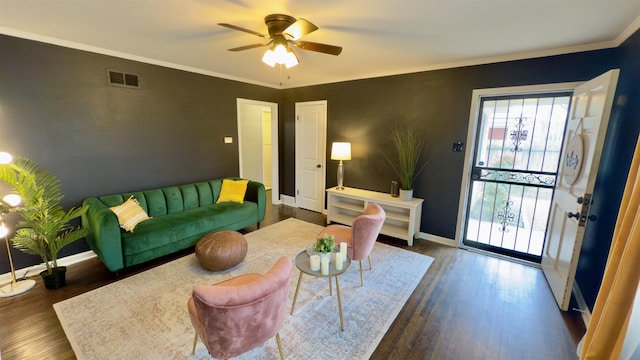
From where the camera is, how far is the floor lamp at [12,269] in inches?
89.6

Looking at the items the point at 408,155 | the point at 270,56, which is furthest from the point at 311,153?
the point at 270,56

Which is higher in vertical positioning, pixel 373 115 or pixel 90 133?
pixel 373 115

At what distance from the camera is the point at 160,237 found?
2.99 m

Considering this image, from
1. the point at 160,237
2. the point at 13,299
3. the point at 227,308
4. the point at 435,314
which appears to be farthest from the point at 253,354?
the point at 13,299

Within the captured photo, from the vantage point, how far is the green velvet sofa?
267 cm

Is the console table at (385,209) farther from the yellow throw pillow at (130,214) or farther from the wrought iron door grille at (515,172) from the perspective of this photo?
the yellow throw pillow at (130,214)

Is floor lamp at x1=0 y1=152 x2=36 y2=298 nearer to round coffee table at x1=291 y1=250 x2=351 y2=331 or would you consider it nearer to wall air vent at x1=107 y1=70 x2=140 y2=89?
wall air vent at x1=107 y1=70 x2=140 y2=89

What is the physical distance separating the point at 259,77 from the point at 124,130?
86.8 inches

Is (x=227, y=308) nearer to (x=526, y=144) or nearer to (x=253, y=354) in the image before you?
(x=253, y=354)

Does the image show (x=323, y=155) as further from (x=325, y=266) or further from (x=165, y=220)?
(x=325, y=266)

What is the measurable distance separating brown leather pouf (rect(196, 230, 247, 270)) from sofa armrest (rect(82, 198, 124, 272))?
2.54 ft

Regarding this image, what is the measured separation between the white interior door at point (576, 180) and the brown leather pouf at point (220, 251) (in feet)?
10.5

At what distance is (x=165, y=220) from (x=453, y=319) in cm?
331

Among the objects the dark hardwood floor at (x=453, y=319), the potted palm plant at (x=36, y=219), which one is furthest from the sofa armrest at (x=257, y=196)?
the potted palm plant at (x=36, y=219)
